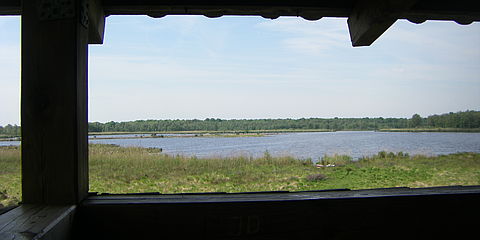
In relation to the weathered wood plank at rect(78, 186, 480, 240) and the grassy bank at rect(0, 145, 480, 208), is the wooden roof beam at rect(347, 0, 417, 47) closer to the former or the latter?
the weathered wood plank at rect(78, 186, 480, 240)

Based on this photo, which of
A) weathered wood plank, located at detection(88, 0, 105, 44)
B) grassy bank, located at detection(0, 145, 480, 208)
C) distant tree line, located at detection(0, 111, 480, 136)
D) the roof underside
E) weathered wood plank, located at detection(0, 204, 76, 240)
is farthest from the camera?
distant tree line, located at detection(0, 111, 480, 136)

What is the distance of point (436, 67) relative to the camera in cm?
2209

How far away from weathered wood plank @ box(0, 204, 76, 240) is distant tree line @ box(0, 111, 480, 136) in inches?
247

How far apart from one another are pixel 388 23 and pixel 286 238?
3.38ft

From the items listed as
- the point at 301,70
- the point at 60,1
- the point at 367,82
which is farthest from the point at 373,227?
the point at 301,70

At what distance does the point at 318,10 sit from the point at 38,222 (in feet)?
4.52

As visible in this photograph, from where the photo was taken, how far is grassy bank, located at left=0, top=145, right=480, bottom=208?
20.4 feet

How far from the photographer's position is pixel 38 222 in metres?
0.78

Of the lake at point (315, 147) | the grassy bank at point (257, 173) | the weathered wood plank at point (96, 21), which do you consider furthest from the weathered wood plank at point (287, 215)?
the lake at point (315, 147)

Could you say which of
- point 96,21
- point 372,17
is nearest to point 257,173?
point 372,17

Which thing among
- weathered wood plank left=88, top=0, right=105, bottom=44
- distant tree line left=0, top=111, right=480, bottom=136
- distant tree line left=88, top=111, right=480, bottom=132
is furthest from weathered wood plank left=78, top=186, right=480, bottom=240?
distant tree line left=88, top=111, right=480, bottom=132

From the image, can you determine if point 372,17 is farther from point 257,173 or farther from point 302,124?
point 302,124

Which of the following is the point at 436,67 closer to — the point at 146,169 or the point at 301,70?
the point at 301,70

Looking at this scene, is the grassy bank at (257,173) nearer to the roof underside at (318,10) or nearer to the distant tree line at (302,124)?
the distant tree line at (302,124)
